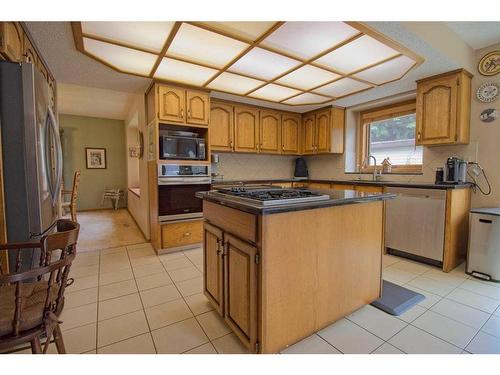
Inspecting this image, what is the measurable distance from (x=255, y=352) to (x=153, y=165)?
8.33 ft

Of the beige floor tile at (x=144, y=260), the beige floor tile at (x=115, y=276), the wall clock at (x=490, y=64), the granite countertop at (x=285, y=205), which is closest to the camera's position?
the granite countertop at (x=285, y=205)

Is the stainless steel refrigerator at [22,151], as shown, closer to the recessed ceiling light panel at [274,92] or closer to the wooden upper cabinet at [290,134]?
the recessed ceiling light panel at [274,92]

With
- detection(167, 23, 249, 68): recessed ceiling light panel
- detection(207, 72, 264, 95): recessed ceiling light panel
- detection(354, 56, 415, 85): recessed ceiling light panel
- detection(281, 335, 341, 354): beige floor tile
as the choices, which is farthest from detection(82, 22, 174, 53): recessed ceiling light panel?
detection(281, 335, 341, 354): beige floor tile

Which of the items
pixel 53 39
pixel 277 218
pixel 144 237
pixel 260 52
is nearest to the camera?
pixel 277 218

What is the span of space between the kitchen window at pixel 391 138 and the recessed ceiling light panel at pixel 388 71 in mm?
945

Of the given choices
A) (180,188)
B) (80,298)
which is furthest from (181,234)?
(80,298)

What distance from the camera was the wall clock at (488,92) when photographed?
261cm

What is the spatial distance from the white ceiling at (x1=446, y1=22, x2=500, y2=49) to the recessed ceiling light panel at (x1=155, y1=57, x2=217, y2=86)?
243 centimetres

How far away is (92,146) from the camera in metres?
6.22

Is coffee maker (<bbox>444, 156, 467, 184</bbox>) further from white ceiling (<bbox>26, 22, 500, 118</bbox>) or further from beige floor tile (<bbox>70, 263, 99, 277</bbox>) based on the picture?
beige floor tile (<bbox>70, 263, 99, 277</bbox>)

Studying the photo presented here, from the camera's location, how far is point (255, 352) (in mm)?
1298

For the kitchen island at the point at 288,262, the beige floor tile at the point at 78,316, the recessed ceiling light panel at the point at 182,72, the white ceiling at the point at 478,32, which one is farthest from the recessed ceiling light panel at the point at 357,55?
the beige floor tile at the point at 78,316
